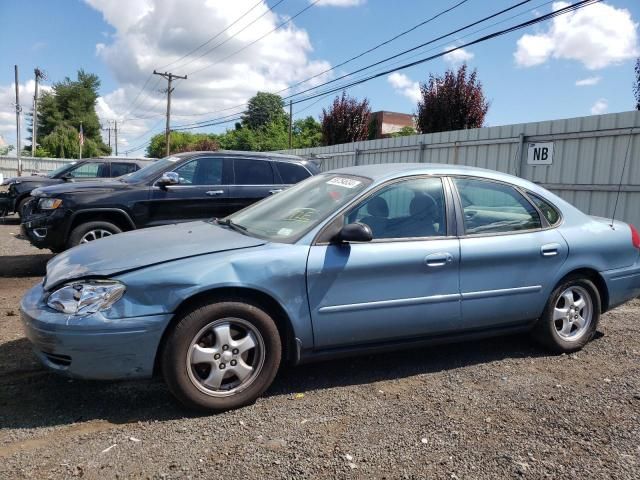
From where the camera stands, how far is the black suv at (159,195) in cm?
698

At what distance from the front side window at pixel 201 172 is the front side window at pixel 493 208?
4.55 metres

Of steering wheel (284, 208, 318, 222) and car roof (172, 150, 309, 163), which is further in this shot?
car roof (172, 150, 309, 163)

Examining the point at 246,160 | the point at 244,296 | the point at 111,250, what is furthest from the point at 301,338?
the point at 246,160

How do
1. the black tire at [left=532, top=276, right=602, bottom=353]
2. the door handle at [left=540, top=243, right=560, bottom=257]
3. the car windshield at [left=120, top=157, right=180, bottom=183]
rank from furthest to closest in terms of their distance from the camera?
the car windshield at [left=120, top=157, right=180, bottom=183], the black tire at [left=532, top=276, right=602, bottom=353], the door handle at [left=540, top=243, right=560, bottom=257]

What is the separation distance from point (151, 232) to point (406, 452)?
96.0 inches

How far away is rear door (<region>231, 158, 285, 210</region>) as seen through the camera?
7840 mm

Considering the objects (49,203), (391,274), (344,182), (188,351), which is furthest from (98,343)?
(49,203)

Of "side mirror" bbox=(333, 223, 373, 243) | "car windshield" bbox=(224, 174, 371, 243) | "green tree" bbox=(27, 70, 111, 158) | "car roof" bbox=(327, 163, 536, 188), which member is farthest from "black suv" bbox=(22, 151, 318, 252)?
"green tree" bbox=(27, 70, 111, 158)

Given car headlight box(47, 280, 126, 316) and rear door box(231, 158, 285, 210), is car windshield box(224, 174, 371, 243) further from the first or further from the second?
rear door box(231, 158, 285, 210)

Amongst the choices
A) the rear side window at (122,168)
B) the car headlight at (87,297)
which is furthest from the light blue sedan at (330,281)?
the rear side window at (122,168)

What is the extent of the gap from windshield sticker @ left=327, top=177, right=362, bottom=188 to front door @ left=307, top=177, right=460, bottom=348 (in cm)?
22

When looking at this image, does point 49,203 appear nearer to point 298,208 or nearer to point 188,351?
point 298,208

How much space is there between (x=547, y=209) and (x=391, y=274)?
171 centimetres

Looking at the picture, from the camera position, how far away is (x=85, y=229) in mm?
7035
